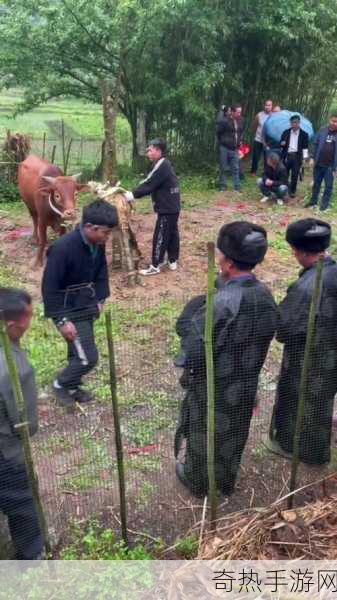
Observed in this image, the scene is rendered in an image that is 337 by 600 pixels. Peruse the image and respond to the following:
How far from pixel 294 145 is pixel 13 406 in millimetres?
8854

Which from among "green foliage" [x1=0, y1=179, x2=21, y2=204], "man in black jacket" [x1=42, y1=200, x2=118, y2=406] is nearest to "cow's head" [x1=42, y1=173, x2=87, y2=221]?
"man in black jacket" [x1=42, y1=200, x2=118, y2=406]

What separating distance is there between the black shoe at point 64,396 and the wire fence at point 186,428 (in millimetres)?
35

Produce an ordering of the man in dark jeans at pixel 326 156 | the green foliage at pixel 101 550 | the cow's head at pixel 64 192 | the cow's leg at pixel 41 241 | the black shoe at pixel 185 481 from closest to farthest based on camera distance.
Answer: the green foliage at pixel 101 550, the black shoe at pixel 185 481, the cow's head at pixel 64 192, the cow's leg at pixel 41 241, the man in dark jeans at pixel 326 156

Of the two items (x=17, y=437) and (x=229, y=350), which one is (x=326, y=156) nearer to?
(x=229, y=350)

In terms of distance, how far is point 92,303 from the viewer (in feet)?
14.9

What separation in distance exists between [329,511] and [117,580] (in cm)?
124

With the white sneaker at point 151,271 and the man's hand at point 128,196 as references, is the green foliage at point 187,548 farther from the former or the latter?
the white sneaker at point 151,271

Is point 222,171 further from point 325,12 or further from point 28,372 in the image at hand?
point 28,372

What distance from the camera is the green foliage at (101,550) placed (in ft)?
10.5

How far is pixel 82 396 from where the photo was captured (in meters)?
4.46

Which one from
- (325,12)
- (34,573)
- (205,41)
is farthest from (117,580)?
(325,12)

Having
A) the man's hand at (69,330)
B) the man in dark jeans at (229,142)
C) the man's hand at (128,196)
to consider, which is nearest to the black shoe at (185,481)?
the man's hand at (69,330)

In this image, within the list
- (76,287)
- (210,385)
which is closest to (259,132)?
(76,287)

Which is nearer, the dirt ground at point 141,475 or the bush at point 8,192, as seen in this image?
the dirt ground at point 141,475
